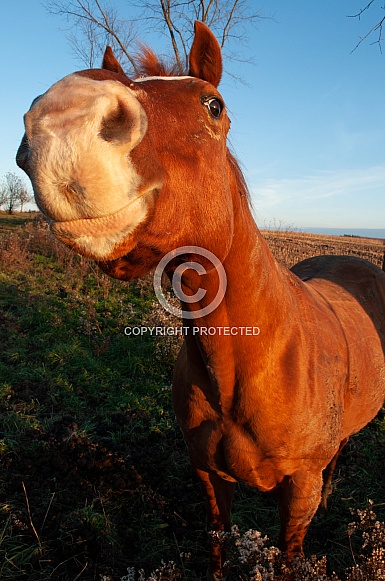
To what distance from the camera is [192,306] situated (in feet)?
6.24

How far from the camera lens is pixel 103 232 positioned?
122cm

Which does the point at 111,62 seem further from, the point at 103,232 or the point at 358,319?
the point at 358,319

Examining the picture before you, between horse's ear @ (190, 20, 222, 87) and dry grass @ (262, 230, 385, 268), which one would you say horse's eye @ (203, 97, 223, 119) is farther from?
dry grass @ (262, 230, 385, 268)

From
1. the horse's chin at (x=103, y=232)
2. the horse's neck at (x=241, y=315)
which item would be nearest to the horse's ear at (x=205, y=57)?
the horse's neck at (x=241, y=315)

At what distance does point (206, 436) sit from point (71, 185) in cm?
165

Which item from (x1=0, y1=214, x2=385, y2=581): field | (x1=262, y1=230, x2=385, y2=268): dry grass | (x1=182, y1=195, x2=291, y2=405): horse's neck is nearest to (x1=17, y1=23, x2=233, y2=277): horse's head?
(x1=182, y1=195, x2=291, y2=405): horse's neck

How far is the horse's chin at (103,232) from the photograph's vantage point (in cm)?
121

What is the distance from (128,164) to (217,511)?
244cm

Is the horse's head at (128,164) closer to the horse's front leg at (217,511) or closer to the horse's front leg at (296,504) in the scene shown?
the horse's front leg at (296,504)

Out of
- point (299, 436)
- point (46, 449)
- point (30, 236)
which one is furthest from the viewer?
point (30, 236)

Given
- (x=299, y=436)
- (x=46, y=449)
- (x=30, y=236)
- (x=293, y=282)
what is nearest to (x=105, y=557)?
(x=46, y=449)

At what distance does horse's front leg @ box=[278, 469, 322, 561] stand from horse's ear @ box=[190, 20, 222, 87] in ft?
6.83

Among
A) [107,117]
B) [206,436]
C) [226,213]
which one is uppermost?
[107,117]

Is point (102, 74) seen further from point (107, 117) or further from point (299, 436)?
point (299, 436)
